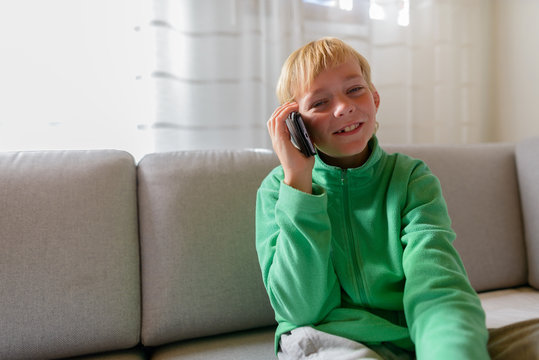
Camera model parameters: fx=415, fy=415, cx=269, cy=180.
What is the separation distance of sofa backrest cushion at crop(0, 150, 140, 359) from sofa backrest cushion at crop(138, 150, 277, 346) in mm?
47

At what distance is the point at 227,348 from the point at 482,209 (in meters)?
0.94

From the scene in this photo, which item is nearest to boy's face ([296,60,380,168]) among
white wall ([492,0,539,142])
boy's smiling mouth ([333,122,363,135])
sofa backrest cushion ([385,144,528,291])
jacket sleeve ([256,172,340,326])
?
boy's smiling mouth ([333,122,363,135])

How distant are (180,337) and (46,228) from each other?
1.42 ft

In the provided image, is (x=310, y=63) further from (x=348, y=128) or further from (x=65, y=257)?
(x=65, y=257)

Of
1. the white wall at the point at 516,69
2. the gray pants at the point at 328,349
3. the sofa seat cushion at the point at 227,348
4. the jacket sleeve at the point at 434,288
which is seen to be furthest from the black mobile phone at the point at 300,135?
the white wall at the point at 516,69

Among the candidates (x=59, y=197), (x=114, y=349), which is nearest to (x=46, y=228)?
(x=59, y=197)

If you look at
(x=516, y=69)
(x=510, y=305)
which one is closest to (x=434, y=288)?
(x=510, y=305)

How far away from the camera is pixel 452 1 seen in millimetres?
1861

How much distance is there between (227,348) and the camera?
1.05m

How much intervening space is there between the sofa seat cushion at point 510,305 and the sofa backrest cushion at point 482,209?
34 millimetres

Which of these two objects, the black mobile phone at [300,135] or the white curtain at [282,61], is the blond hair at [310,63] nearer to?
the black mobile phone at [300,135]

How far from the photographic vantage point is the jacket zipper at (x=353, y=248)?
0.87 metres

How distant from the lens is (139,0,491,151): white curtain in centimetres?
141

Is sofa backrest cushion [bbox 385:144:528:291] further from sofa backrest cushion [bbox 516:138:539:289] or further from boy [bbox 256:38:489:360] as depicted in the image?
boy [bbox 256:38:489:360]
